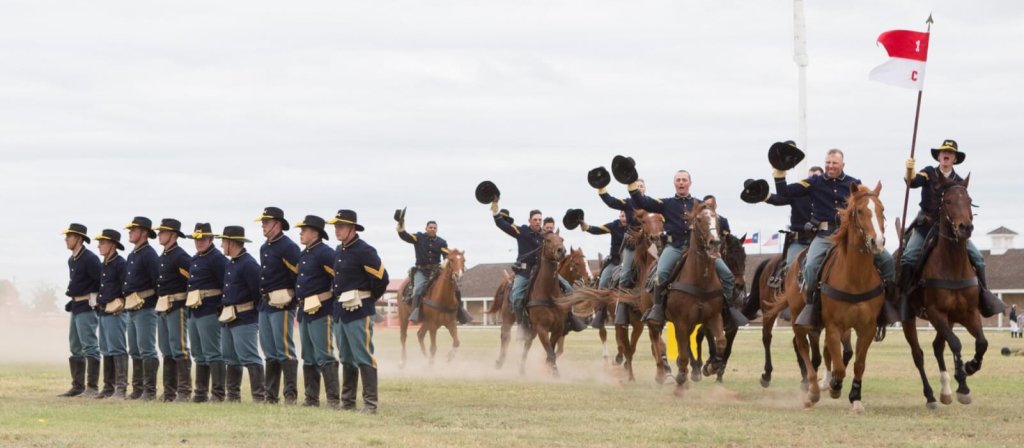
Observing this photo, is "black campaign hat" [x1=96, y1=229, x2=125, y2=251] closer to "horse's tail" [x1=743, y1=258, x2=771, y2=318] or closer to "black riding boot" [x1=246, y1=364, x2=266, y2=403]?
"black riding boot" [x1=246, y1=364, x2=266, y2=403]

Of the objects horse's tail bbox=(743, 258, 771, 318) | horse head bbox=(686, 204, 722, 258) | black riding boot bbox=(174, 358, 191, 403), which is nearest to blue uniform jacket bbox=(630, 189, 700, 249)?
horse head bbox=(686, 204, 722, 258)

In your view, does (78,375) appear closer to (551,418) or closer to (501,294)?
(551,418)

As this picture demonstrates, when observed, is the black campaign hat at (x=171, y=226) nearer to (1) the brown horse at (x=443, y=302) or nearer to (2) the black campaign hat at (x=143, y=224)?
(2) the black campaign hat at (x=143, y=224)

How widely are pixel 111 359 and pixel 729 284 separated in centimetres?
902

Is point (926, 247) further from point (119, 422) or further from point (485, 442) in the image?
point (119, 422)

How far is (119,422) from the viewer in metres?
16.8

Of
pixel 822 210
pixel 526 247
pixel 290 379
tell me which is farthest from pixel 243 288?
pixel 526 247

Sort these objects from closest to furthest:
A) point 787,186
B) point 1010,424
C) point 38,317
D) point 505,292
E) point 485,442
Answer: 1. point 485,442
2. point 1010,424
3. point 787,186
4. point 505,292
5. point 38,317

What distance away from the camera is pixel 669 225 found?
21.6 meters

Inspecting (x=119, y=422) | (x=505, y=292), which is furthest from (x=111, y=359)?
(x=505, y=292)

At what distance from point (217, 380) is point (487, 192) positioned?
7.78 m

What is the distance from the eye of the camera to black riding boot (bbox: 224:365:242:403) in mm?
19922

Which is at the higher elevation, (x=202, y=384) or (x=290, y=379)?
(x=290, y=379)

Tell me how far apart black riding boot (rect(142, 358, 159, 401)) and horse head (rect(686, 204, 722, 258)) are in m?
7.66
